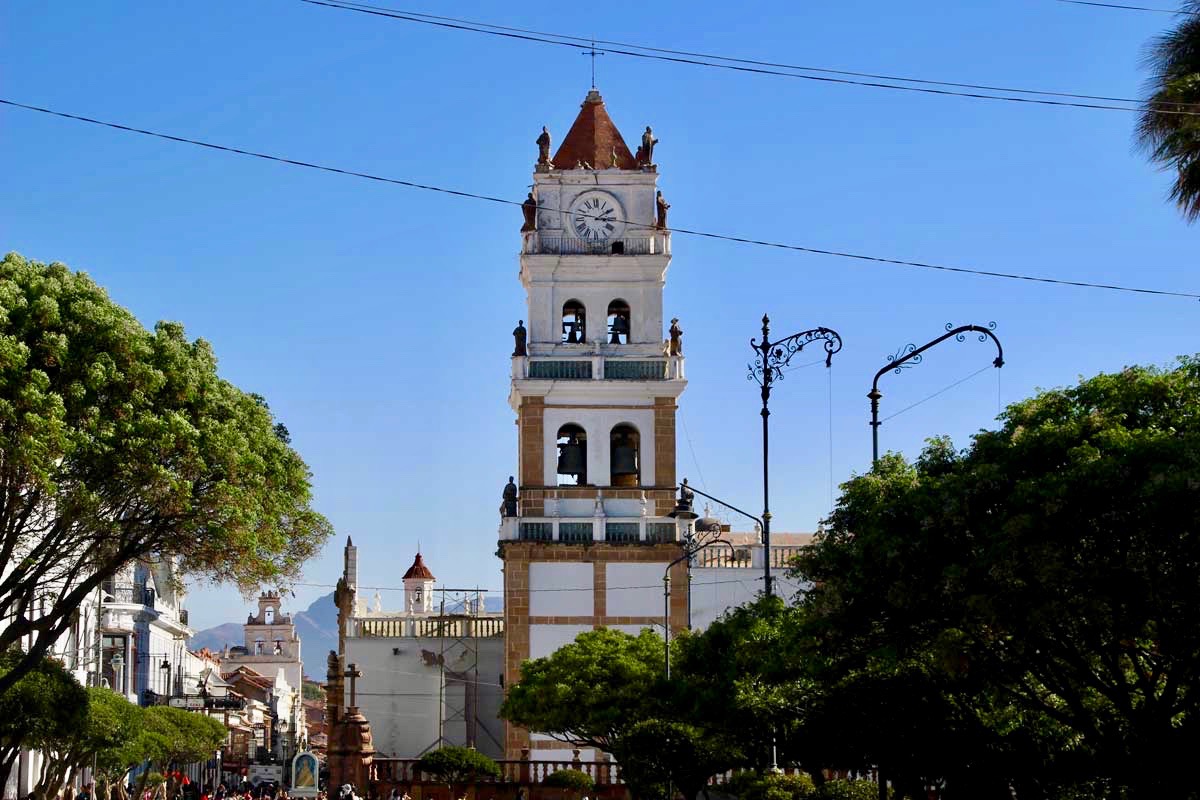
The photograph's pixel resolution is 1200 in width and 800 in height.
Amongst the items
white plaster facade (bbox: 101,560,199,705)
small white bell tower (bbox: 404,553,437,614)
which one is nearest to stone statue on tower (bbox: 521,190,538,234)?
white plaster facade (bbox: 101,560,199,705)

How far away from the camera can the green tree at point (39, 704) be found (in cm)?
3209

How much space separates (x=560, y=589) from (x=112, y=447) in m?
27.0

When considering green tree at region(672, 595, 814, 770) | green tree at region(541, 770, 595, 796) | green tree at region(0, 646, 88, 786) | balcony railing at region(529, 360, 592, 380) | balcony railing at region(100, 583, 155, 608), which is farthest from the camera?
balcony railing at region(100, 583, 155, 608)

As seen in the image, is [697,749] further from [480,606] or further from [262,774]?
[262,774]

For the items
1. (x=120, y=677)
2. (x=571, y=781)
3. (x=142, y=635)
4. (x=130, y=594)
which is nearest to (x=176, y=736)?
(x=571, y=781)

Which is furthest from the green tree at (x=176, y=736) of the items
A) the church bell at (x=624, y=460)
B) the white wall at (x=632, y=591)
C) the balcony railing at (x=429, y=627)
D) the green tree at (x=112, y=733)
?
the church bell at (x=624, y=460)

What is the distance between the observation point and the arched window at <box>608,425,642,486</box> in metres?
53.8

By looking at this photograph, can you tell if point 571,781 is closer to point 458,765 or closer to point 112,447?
point 458,765

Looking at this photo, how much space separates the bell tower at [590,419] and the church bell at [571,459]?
0.14ft

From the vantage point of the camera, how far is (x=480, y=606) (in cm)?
6706

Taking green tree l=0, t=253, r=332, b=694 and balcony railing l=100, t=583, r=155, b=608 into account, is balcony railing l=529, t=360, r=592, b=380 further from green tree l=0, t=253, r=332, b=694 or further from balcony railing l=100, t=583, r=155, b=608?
green tree l=0, t=253, r=332, b=694

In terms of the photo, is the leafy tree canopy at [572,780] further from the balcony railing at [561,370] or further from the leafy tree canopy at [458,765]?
the balcony railing at [561,370]

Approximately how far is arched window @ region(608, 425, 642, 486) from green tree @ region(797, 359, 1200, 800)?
2807 cm

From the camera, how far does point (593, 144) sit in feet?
181
